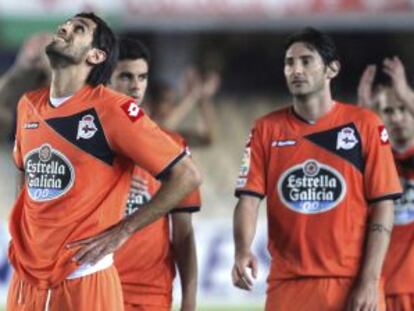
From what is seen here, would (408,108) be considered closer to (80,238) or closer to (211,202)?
(80,238)

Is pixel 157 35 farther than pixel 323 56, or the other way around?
pixel 157 35

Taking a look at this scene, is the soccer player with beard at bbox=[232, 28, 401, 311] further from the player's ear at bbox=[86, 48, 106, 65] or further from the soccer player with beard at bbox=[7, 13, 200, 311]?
the player's ear at bbox=[86, 48, 106, 65]

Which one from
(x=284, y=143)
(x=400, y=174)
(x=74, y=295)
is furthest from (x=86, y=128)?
(x=400, y=174)

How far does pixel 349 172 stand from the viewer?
705cm

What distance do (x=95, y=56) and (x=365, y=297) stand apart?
191 cm

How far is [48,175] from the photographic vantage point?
619 centimetres

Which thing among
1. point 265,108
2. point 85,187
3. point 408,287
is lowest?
point 408,287

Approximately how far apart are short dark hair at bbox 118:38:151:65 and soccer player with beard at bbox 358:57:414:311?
1426 millimetres

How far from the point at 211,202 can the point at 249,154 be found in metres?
10.7

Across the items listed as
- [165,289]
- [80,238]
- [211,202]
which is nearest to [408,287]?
[165,289]

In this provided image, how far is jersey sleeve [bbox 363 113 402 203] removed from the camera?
700 centimetres

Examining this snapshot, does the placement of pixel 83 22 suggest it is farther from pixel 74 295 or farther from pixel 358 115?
pixel 358 115

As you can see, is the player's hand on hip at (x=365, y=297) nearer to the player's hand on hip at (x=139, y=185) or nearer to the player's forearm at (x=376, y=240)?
the player's forearm at (x=376, y=240)

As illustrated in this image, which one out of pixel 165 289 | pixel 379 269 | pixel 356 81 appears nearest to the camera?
pixel 379 269
